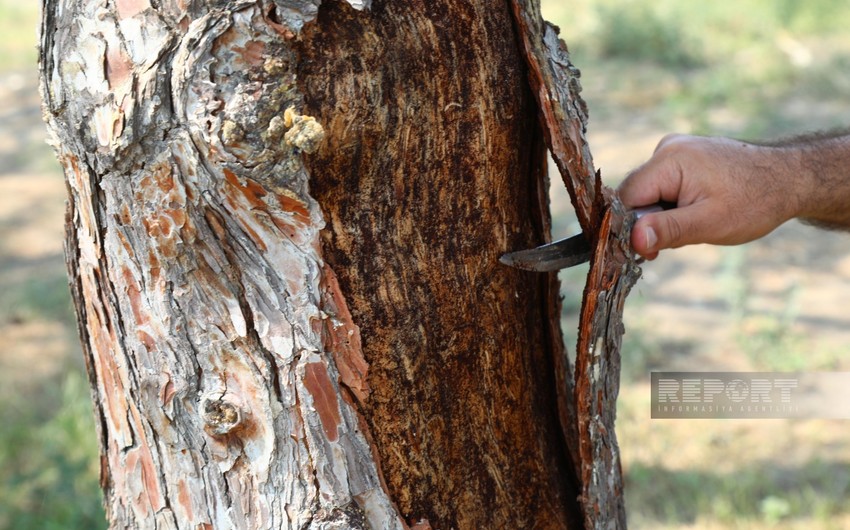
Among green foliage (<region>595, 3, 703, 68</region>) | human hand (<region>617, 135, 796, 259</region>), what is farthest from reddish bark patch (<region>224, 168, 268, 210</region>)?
green foliage (<region>595, 3, 703, 68</region>)

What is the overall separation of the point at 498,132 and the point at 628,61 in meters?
6.42

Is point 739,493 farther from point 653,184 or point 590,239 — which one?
point 590,239

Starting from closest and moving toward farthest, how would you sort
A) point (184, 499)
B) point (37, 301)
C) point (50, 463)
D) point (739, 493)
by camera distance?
point (184, 499) < point (739, 493) < point (50, 463) < point (37, 301)

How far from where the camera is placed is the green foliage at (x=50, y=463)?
9.93ft

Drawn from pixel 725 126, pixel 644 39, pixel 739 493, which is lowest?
pixel 739 493

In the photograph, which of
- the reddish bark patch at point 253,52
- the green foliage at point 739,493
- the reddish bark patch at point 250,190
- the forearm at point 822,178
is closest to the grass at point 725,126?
the green foliage at point 739,493

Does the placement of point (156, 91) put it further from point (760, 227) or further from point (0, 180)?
point (0, 180)

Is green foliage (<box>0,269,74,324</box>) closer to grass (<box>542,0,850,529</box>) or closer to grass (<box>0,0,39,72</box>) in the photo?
grass (<box>542,0,850,529</box>)

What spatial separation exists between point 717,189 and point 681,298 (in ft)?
9.32

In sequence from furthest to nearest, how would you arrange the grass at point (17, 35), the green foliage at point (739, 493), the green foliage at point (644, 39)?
the grass at point (17, 35) → the green foliage at point (644, 39) → the green foliage at point (739, 493)

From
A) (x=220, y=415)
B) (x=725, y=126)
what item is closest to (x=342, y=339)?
(x=220, y=415)

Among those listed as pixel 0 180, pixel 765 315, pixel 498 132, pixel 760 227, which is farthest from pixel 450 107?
pixel 0 180

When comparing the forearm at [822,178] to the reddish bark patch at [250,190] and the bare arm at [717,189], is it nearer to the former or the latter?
the bare arm at [717,189]

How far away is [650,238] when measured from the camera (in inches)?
59.4
